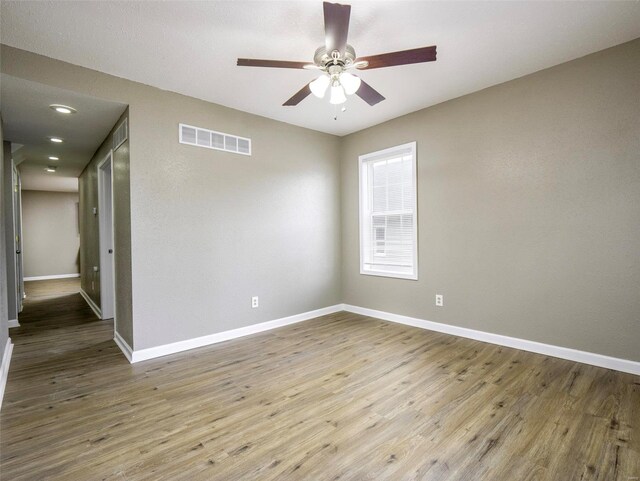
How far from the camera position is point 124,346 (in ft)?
10.7

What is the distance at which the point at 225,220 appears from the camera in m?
3.58

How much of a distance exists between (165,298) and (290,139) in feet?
8.47

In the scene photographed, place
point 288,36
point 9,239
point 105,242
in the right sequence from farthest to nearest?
point 105,242 < point 9,239 < point 288,36

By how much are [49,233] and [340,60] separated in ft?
32.9

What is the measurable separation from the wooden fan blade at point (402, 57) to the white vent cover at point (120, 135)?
96.6 inches

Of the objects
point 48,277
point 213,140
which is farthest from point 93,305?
point 48,277

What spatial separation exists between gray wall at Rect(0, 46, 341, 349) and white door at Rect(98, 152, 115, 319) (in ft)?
4.08

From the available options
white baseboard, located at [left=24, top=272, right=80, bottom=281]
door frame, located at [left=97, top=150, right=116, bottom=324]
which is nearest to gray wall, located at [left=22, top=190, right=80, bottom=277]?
white baseboard, located at [left=24, top=272, right=80, bottom=281]

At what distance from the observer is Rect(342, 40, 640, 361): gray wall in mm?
2561

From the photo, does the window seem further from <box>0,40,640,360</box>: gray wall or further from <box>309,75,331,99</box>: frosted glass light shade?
<box>309,75,331,99</box>: frosted glass light shade

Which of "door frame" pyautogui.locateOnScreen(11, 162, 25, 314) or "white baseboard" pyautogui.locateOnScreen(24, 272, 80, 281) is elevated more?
"door frame" pyautogui.locateOnScreen(11, 162, 25, 314)

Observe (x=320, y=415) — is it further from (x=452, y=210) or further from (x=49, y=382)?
(x=452, y=210)

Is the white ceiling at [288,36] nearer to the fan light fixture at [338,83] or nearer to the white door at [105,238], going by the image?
the fan light fixture at [338,83]

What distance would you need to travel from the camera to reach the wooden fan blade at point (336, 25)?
Answer: 1647 mm
